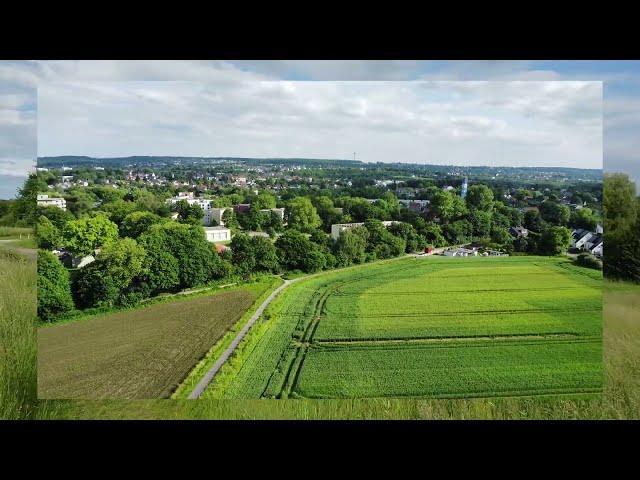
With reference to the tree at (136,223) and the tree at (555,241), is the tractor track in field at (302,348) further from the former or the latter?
the tree at (555,241)

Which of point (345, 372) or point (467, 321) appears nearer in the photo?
point (345, 372)

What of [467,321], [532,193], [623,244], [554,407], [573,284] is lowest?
[554,407]

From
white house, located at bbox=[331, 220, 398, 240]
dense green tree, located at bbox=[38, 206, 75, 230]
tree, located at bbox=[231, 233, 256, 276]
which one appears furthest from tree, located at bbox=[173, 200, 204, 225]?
white house, located at bbox=[331, 220, 398, 240]

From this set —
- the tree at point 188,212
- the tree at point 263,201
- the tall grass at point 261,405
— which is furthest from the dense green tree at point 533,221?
the tree at point 188,212

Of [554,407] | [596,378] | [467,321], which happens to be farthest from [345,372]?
[596,378]

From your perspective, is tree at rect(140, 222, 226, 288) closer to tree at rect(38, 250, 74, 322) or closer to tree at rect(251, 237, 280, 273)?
tree at rect(251, 237, 280, 273)

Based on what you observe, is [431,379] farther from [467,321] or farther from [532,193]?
[532,193]
